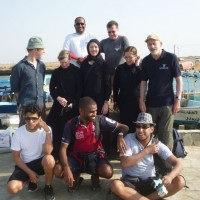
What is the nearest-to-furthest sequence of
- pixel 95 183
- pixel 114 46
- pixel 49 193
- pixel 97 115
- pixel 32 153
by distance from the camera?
pixel 49 193, pixel 32 153, pixel 95 183, pixel 97 115, pixel 114 46

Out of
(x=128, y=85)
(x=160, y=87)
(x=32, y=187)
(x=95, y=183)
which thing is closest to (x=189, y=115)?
(x=128, y=85)

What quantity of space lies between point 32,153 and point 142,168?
1.60m

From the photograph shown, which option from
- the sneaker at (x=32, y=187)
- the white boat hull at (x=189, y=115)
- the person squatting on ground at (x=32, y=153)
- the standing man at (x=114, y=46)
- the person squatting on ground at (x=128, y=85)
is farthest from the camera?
the white boat hull at (x=189, y=115)

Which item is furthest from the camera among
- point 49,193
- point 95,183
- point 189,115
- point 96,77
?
point 189,115

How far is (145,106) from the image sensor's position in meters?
4.96

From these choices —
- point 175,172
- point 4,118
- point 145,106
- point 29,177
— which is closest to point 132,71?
point 145,106

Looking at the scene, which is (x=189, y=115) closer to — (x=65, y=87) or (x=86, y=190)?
(x=65, y=87)

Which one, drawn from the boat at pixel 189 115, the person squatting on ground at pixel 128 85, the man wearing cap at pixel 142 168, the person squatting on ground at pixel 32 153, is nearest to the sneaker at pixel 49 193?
the person squatting on ground at pixel 32 153

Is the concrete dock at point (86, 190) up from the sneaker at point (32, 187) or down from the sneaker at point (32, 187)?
down

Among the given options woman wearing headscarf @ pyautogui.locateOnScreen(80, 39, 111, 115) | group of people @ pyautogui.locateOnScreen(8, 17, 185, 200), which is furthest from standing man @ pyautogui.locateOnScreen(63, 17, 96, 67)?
woman wearing headscarf @ pyautogui.locateOnScreen(80, 39, 111, 115)

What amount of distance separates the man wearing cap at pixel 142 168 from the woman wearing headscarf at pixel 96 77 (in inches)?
46.0

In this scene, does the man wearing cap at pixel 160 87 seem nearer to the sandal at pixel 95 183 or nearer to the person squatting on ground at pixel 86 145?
the person squatting on ground at pixel 86 145

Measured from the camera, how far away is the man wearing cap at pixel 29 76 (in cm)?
507

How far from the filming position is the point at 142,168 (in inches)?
161
